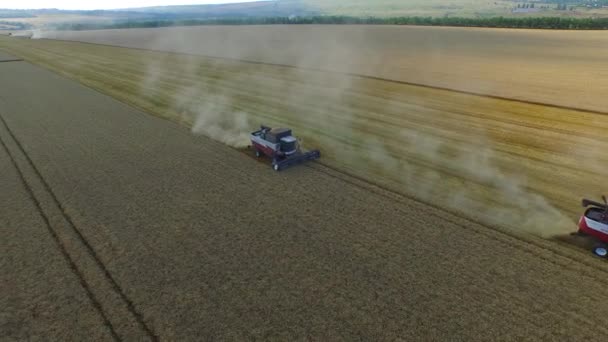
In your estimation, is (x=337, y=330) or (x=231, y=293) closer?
(x=337, y=330)

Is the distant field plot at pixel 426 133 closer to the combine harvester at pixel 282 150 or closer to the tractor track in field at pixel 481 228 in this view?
the tractor track in field at pixel 481 228

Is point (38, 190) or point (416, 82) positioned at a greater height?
point (416, 82)

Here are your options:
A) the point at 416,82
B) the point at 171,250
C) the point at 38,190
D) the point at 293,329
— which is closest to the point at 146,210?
the point at 171,250

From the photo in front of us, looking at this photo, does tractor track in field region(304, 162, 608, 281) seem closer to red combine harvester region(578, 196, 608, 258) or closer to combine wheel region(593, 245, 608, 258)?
combine wheel region(593, 245, 608, 258)

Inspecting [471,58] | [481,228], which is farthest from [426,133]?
[471,58]

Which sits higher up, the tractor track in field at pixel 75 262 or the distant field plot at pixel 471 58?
the distant field plot at pixel 471 58

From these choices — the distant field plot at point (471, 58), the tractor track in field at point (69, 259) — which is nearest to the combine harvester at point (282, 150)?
the tractor track in field at point (69, 259)

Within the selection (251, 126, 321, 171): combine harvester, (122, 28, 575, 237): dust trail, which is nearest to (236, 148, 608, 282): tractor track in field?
(122, 28, 575, 237): dust trail

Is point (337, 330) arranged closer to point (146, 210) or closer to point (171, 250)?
point (171, 250)
